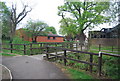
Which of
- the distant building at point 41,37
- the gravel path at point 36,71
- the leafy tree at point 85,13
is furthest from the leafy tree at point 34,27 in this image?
the gravel path at point 36,71

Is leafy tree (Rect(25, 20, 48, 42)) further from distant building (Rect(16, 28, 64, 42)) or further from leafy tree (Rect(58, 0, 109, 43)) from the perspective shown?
leafy tree (Rect(58, 0, 109, 43))

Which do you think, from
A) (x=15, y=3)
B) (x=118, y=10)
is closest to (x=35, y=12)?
(x=15, y=3)

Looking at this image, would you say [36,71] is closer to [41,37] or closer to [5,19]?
[5,19]

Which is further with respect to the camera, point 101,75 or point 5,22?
point 5,22

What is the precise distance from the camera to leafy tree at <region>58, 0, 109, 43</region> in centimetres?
1583

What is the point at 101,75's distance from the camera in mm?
3514

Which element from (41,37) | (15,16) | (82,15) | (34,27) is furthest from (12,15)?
(82,15)

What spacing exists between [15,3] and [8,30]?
6753 mm

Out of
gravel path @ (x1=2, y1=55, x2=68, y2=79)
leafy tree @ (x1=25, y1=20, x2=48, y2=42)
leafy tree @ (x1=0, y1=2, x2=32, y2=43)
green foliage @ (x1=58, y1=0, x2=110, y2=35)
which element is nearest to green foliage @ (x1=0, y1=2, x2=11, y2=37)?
leafy tree @ (x1=0, y1=2, x2=32, y2=43)

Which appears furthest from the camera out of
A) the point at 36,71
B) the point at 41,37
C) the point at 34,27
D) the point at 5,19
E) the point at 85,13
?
the point at 41,37

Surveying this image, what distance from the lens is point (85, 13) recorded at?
1578cm

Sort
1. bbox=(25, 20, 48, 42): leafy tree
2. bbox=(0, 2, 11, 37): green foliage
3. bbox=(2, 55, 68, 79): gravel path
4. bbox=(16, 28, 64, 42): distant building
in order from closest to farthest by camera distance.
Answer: bbox=(2, 55, 68, 79): gravel path
bbox=(0, 2, 11, 37): green foliage
bbox=(25, 20, 48, 42): leafy tree
bbox=(16, 28, 64, 42): distant building

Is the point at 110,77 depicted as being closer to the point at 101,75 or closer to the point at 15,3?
the point at 101,75

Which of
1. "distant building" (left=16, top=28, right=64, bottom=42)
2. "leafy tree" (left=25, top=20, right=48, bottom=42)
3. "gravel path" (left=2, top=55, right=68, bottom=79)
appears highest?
"leafy tree" (left=25, top=20, right=48, bottom=42)
